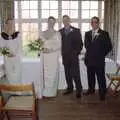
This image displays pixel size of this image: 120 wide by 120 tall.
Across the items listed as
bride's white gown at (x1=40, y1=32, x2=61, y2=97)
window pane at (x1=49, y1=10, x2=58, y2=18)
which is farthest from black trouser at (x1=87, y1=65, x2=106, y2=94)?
window pane at (x1=49, y1=10, x2=58, y2=18)

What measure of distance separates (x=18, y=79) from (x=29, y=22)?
1.48m

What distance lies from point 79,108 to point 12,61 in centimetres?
139

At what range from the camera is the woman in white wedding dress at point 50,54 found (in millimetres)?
5715

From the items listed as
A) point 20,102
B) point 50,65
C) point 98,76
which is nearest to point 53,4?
point 50,65

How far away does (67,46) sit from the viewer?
5738 millimetres

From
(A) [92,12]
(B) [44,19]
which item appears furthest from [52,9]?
(A) [92,12]

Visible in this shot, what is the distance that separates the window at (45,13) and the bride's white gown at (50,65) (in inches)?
33.0

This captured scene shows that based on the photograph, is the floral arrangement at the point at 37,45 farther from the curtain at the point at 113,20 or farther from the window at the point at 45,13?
the curtain at the point at 113,20

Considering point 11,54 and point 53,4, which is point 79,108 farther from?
point 53,4

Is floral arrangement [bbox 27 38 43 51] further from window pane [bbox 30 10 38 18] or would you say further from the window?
window pane [bbox 30 10 38 18]

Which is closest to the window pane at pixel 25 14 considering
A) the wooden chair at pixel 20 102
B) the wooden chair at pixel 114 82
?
the wooden chair at pixel 114 82

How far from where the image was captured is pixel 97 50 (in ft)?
18.3

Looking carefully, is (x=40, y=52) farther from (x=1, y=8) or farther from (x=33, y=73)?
(x=1, y=8)

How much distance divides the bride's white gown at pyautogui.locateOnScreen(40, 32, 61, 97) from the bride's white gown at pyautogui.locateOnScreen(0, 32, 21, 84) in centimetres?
45
